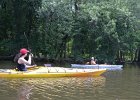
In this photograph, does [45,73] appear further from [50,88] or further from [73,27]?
[73,27]

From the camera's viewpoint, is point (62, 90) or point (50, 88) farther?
point (50, 88)

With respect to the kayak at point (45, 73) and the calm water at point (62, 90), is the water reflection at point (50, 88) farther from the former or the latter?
the kayak at point (45, 73)

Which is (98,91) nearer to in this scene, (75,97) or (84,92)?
(84,92)

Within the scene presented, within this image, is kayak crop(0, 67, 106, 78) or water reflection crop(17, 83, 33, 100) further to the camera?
kayak crop(0, 67, 106, 78)

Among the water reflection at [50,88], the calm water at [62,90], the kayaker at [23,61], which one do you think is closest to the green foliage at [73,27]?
the kayaker at [23,61]

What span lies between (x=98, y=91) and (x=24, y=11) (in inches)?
1033

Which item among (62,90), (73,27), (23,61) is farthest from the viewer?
(73,27)

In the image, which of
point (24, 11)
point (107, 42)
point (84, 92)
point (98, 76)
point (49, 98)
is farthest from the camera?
point (24, 11)

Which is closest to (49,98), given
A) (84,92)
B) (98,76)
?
(84,92)

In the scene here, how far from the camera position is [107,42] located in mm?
38188

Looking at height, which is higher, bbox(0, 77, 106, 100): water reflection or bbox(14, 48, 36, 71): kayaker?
bbox(14, 48, 36, 71): kayaker

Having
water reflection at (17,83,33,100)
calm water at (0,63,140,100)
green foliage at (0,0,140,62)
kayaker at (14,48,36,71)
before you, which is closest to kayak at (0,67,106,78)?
kayaker at (14,48,36,71)

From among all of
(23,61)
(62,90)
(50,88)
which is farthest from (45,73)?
(62,90)

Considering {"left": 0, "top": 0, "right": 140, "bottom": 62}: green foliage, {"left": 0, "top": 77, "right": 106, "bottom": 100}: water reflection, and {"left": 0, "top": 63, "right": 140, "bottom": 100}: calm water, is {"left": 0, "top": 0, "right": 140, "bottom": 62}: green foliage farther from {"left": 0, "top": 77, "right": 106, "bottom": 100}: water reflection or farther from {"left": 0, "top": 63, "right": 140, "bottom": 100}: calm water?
{"left": 0, "top": 63, "right": 140, "bottom": 100}: calm water
